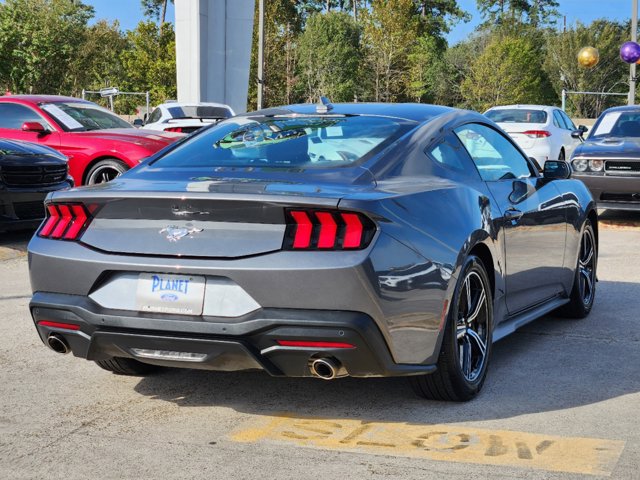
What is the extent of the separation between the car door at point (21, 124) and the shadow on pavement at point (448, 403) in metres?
8.86

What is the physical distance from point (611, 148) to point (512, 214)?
828 centimetres

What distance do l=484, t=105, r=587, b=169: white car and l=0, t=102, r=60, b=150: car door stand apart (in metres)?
9.33

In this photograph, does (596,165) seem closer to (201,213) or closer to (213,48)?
(201,213)

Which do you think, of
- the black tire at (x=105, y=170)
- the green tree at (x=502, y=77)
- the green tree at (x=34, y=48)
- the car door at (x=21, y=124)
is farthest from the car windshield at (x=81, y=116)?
the green tree at (x=502, y=77)

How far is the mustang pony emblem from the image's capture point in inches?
170

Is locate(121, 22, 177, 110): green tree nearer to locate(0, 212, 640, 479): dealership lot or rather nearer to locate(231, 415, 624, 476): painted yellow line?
locate(0, 212, 640, 479): dealership lot

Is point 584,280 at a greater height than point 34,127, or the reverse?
point 34,127

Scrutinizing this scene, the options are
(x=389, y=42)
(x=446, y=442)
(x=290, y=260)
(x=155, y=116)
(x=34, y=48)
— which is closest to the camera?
(x=290, y=260)

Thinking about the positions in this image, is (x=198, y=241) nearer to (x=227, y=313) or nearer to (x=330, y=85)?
(x=227, y=313)

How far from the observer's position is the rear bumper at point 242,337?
13.6 ft

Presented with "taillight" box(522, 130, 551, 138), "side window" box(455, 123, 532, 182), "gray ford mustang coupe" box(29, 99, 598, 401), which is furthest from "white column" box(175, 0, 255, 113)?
"gray ford mustang coupe" box(29, 99, 598, 401)

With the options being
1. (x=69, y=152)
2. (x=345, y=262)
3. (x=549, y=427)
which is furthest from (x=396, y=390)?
(x=69, y=152)

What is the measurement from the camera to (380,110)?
5566 mm

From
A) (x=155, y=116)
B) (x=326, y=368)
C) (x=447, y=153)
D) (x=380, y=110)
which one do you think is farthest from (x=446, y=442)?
(x=155, y=116)
